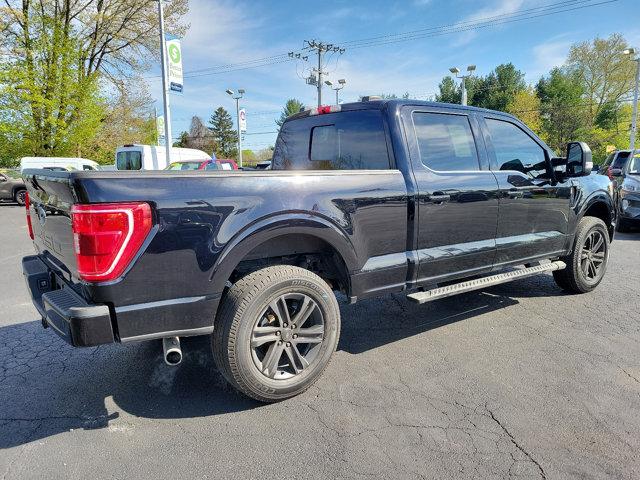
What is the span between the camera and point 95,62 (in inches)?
1027

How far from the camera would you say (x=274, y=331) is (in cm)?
284

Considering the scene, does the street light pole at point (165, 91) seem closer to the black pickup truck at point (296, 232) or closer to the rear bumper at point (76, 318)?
the black pickup truck at point (296, 232)

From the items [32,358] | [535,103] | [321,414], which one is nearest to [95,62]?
[32,358]

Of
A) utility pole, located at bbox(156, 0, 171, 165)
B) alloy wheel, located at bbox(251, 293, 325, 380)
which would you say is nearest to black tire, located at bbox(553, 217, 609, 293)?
alloy wheel, located at bbox(251, 293, 325, 380)

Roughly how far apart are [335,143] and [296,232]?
54.1 inches

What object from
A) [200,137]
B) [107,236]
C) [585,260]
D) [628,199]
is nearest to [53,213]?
[107,236]

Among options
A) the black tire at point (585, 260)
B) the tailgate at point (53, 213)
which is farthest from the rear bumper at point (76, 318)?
the black tire at point (585, 260)

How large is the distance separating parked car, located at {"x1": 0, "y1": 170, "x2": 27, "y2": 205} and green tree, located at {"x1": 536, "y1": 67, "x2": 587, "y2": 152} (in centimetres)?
4685

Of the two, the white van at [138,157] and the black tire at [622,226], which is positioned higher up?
the white van at [138,157]

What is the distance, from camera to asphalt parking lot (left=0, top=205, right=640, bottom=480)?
232 centimetres

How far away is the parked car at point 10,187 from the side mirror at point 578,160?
19.0 meters

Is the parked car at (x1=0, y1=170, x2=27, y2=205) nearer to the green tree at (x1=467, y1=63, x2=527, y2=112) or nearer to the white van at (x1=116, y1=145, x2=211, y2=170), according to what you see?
the white van at (x1=116, y1=145, x2=211, y2=170)

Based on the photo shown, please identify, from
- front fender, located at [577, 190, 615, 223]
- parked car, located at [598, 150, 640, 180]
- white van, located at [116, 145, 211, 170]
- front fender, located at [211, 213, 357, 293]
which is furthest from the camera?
white van, located at [116, 145, 211, 170]

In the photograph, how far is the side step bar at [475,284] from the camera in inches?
137
